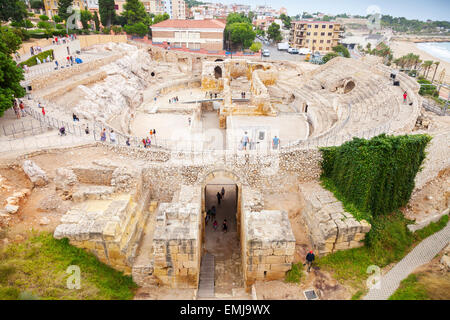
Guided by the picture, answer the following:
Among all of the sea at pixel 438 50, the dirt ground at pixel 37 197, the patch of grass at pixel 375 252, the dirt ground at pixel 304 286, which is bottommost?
the dirt ground at pixel 304 286

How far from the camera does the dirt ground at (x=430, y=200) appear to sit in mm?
13913

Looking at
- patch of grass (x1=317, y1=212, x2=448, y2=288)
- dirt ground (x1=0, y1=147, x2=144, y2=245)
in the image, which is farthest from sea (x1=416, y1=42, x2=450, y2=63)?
dirt ground (x1=0, y1=147, x2=144, y2=245)

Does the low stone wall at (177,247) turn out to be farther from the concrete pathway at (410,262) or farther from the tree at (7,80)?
the tree at (7,80)

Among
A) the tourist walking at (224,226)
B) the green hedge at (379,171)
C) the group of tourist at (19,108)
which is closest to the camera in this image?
the green hedge at (379,171)

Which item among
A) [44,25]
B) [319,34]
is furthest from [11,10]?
[319,34]

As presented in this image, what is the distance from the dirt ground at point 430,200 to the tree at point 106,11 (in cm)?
5583

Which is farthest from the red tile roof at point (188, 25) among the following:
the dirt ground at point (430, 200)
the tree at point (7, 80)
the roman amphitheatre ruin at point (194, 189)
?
the dirt ground at point (430, 200)

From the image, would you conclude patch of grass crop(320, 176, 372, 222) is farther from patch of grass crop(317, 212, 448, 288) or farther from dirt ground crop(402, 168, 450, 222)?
dirt ground crop(402, 168, 450, 222)

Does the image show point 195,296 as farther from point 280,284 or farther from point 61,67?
point 61,67

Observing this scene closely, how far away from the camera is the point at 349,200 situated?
518 inches

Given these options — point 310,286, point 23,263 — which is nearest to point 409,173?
point 310,286

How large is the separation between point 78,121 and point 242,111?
14.3 metres

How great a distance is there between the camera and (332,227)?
38.3 ft

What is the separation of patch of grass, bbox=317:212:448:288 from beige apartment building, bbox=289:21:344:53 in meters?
63.9
